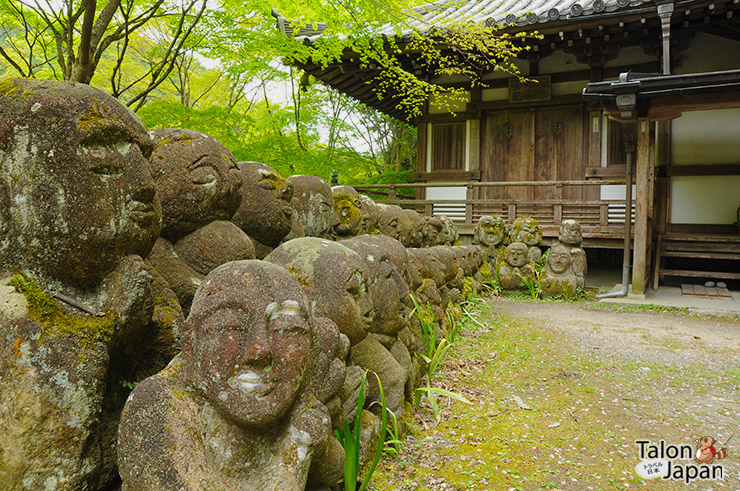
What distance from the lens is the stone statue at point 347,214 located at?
481cm

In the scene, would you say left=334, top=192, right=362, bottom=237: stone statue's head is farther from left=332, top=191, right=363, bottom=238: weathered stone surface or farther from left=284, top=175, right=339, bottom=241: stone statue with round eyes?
left=284, top=175, right=339, bottom=241: stone statue with round eyes

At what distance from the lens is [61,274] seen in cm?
183

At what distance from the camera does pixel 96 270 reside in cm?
188

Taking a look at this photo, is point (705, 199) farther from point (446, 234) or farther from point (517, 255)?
point (446, 234)

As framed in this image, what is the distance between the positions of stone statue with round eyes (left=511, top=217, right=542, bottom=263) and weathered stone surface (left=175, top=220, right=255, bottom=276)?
792 centimetres

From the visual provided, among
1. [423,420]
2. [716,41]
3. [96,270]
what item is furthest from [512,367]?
[716,41]

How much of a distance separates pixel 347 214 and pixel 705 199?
8.74 m

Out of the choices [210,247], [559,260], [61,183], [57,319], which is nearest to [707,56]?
[559,260]

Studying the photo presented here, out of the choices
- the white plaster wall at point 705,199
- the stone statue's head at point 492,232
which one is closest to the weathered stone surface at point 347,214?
the stone statue's head at point 492,232

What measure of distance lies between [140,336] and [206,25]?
5.50 meters

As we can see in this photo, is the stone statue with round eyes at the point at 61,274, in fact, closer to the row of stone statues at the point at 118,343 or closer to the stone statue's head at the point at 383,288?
the row of stone statues at the point at 118,343

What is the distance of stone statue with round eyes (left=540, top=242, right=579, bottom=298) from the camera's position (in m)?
8.72

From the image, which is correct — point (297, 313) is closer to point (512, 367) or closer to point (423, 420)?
point (423, 420)
